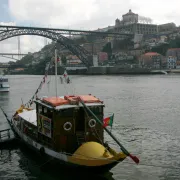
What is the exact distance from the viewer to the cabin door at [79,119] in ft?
30.1

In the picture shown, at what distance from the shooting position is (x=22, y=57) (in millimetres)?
158000

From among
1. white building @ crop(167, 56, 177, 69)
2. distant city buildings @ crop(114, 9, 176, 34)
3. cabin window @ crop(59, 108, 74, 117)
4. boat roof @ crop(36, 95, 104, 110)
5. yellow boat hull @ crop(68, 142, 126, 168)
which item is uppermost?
distant city buildings @ crop(114, 9, 176, 34)

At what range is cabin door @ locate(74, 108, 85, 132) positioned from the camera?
30.1 ft

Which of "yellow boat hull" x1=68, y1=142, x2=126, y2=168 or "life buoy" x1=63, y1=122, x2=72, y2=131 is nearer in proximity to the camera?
"yellow boat hull" x1=68, y1=142, x2=126, y2=168

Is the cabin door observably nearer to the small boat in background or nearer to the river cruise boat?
the river cruise boat

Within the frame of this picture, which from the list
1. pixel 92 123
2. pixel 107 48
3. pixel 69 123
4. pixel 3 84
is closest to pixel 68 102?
pixel 69 123

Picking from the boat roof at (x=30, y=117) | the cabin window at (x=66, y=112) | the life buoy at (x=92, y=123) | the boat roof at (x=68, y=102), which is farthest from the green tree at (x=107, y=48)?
the cabin window at (x=66, y=112)

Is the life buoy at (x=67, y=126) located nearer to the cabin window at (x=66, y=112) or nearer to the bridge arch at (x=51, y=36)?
the cabin window at (x=66, y=112)

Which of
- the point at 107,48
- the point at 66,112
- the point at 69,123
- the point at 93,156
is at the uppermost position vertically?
the point at 107,48

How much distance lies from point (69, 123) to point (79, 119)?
0.40 m

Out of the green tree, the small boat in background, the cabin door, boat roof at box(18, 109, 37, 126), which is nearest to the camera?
the cabin door

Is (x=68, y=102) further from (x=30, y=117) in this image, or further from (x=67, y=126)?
(x=30, y=117)

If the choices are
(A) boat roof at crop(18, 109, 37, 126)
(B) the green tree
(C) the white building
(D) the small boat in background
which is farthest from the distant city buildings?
(A) boat roof at crop(18, 109, 37, 126)

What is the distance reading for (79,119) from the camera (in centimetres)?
934
